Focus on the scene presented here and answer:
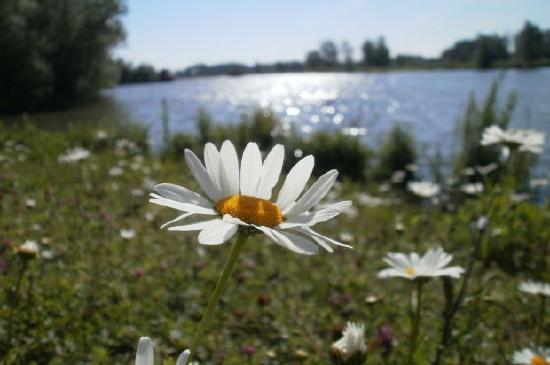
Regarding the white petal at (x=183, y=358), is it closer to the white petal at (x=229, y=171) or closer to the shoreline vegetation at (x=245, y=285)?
the white petal at (x=229, y=171)

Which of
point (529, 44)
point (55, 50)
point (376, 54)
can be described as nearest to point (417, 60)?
point (376, 54)

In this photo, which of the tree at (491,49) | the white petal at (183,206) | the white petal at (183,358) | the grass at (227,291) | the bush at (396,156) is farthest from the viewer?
the tree at (491,49)

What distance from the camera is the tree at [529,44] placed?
1908 inches

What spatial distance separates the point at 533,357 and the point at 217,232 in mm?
1473

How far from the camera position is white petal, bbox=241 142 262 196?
99 cm

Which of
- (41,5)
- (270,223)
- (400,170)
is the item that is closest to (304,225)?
(270,223)

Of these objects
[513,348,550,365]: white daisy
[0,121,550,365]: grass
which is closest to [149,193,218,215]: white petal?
[0,121,550,365]: grass

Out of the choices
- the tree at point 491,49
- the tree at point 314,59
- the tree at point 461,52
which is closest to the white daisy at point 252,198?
the tree at point 491,49

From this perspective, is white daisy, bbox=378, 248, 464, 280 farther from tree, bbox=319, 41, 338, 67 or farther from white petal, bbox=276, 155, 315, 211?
tree, bbox=319, 41, 338, 67

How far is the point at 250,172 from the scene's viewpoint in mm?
998

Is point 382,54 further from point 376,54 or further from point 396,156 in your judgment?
point 396,156

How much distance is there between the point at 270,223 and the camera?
2.85 ft

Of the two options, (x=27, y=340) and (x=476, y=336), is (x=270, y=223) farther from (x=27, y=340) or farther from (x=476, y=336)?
(x=476, y=336)

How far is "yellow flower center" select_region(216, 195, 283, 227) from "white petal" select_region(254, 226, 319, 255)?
5 centimetres
